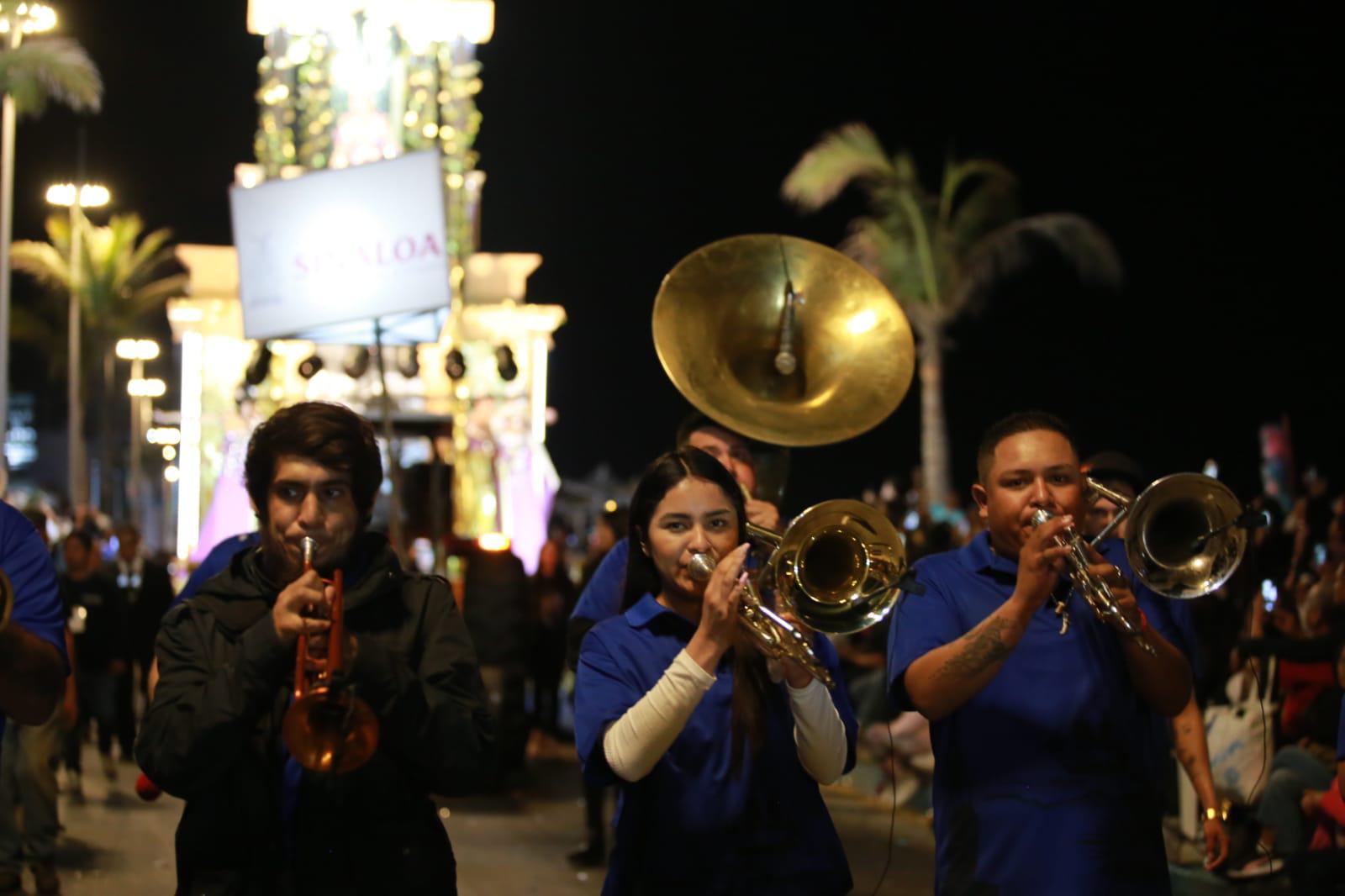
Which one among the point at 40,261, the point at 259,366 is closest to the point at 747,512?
the point at 259,366

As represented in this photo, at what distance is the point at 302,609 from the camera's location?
10.9 feet

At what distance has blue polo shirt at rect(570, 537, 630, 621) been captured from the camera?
5.71 m

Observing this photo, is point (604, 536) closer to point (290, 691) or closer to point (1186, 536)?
point (1186, 536)

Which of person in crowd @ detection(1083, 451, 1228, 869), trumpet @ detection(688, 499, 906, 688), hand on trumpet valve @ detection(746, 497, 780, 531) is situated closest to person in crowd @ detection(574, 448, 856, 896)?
trumpet @ detection(688, 499, 906, 688)

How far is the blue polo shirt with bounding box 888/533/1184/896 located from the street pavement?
11.6ft

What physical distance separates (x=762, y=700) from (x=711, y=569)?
33 centimetres

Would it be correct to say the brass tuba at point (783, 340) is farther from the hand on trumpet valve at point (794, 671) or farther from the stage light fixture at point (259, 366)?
the stage light fixture at point (259, 366)

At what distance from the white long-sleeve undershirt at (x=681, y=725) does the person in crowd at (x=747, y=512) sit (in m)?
1.07

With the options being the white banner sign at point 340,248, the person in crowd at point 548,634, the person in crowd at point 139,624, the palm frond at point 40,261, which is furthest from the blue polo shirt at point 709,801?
the palm frond at point 40,261

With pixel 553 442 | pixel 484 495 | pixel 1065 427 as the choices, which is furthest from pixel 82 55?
pixel 553 442

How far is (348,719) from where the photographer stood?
3.29m

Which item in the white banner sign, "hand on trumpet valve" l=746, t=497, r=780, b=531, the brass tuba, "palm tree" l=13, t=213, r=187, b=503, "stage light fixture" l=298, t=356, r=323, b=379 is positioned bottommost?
"hand on trumpet valve" l=746, t=497, r=780, b=531

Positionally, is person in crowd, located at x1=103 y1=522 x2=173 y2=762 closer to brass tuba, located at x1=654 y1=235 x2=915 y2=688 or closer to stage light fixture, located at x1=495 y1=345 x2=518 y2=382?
stage light fixture, located at x1=495 y1=345 x2=518 y2=382

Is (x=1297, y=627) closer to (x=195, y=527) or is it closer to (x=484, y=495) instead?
(x=484, y=495)
